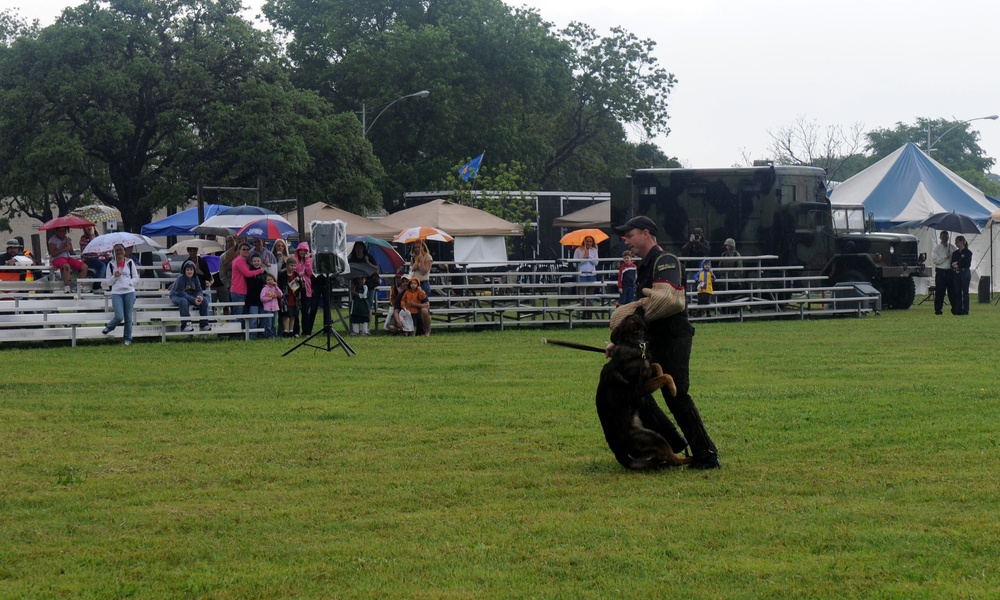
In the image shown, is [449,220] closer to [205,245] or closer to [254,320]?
[205,245]

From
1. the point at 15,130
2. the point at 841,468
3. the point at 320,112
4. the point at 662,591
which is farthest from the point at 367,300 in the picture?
the point at 320,112

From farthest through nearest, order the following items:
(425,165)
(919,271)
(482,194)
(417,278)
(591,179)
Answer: (591,179) → (425,165) → (482,194) → (919,271) → (417,278)

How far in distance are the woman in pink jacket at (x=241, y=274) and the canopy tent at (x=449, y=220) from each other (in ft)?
39.0

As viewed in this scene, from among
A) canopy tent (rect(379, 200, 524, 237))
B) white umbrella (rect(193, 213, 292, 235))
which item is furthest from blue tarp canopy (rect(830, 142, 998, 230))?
white umbrella (rect(193, 213, 292, 235))

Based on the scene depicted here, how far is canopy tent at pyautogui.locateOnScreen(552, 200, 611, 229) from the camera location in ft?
133

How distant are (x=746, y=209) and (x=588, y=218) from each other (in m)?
13.1

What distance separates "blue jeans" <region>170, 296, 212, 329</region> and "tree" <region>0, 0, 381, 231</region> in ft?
69.1

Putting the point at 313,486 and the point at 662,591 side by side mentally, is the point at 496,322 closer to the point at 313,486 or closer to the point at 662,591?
the point at 313,486

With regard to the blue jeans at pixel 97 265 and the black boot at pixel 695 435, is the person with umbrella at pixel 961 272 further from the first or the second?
the black boot at pixel 695 435

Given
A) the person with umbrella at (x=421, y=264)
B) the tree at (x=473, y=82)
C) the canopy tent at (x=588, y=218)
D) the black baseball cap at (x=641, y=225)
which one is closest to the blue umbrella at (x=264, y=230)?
the person with umbrella at (x=421, y=264)

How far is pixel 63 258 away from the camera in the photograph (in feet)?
76.1

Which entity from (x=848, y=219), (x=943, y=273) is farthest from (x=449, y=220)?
(x=943, y=273)

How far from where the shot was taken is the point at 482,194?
4822 cm

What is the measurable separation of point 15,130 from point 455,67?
2028 cm
